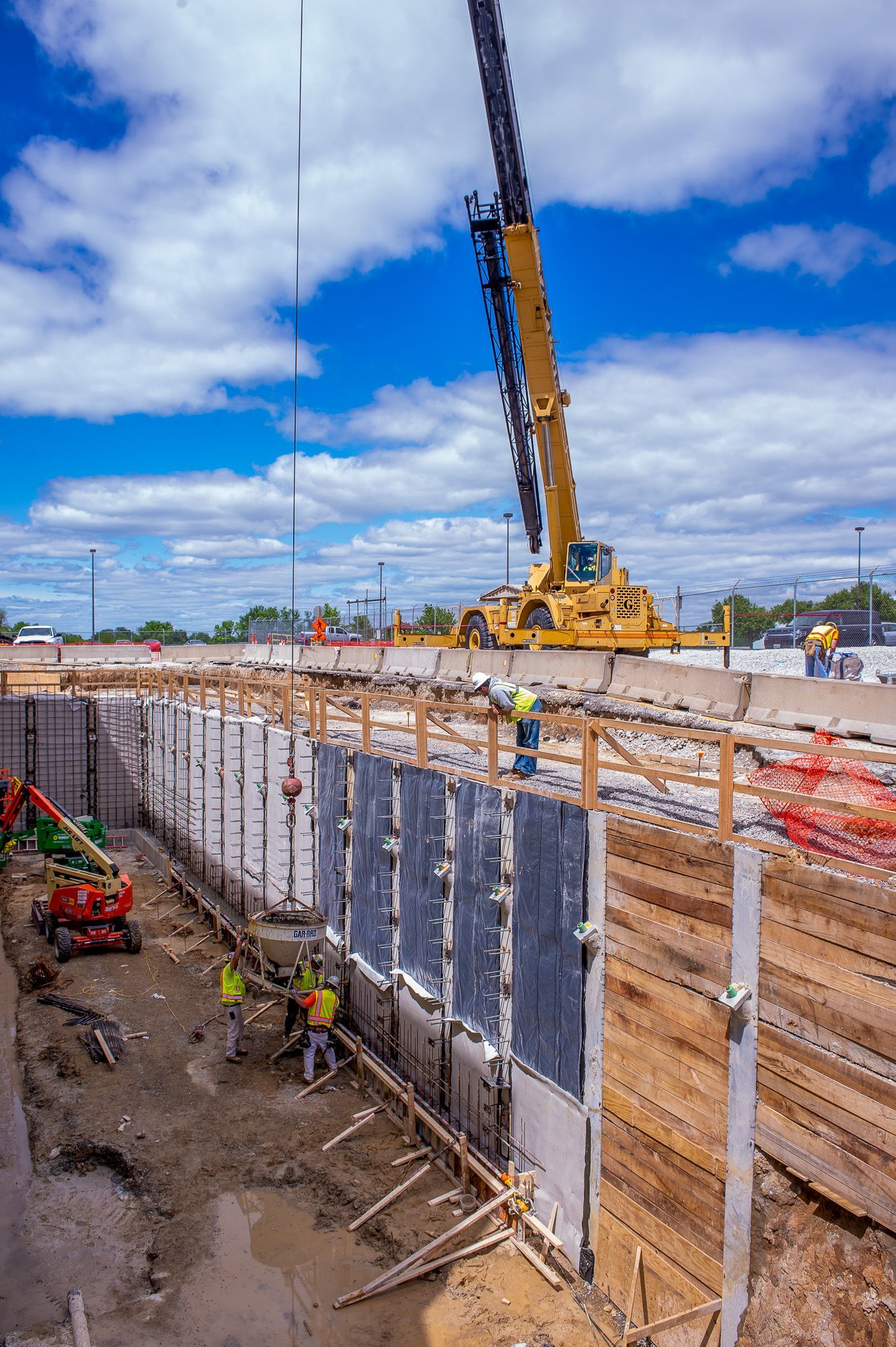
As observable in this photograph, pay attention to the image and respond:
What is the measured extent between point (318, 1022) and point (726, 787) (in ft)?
23.7

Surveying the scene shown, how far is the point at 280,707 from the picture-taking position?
1605cm

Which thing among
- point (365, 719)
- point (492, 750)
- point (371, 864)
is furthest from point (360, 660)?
point (492, 750)

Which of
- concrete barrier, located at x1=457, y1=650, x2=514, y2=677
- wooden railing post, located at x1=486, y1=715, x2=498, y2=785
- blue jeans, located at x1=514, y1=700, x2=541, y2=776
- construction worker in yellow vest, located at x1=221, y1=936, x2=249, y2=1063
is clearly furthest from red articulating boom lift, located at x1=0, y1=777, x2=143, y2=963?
wooden railing post, located at x1=486, y1=715, x2=498, y2=785

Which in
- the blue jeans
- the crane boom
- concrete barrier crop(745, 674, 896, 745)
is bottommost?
the blue jeans

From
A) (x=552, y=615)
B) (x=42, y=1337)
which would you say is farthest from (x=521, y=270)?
(x=42, y=1337)

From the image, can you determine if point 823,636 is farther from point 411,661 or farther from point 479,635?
point 411,661

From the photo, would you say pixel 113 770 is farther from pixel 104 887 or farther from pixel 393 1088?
pixel 393 1088

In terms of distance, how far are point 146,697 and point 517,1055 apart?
18939 millimetres

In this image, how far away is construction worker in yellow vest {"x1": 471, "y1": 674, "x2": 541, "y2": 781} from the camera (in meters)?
9.30

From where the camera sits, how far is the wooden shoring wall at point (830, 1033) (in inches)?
198

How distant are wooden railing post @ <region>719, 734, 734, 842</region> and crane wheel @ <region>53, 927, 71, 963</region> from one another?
41.4ft

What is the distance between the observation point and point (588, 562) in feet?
69.0

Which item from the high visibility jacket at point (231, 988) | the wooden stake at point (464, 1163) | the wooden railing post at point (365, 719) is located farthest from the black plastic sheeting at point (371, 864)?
the wooden stake at point (464, 1163)

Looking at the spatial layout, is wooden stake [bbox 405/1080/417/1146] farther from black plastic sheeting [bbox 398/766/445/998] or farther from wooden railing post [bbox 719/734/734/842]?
wooden railing post [bbox 719/734/734/842]
